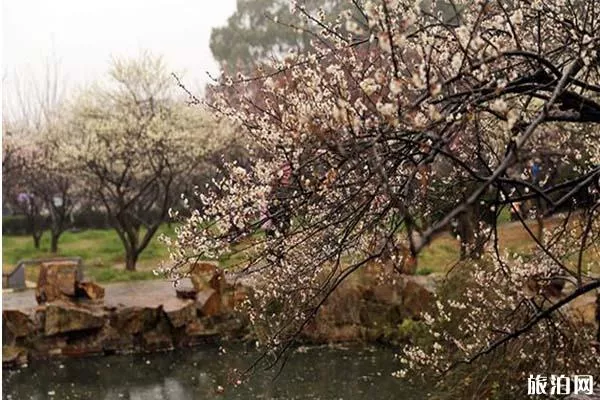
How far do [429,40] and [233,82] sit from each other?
5.85 feet

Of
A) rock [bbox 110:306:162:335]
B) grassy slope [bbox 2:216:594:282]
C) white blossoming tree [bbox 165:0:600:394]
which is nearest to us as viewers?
white blossoming tree [bbox 165:0:600:394]

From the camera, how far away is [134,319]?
11148mm

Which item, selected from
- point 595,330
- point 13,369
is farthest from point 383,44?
point 13,369

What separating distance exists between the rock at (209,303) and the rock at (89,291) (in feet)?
5.03

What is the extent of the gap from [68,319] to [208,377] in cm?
252

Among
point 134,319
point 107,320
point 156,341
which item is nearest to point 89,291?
point 107,320

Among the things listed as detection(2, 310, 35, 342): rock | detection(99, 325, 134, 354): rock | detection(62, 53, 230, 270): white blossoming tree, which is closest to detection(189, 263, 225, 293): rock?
detection(99, 325, 134, 354): rock

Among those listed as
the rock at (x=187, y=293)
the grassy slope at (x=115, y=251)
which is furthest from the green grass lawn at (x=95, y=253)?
the rock at (x=187, y=293)

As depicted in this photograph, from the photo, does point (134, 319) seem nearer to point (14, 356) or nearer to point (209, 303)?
point (209, 303)

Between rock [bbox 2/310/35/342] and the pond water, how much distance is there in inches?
21.2

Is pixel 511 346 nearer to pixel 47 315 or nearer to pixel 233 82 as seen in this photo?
pixel 233 82

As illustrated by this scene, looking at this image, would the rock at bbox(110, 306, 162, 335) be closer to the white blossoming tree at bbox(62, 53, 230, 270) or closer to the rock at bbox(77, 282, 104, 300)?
the rock at bbox(77, 282, 104, 300)

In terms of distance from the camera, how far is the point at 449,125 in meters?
2.79

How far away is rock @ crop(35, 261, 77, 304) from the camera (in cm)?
1154
